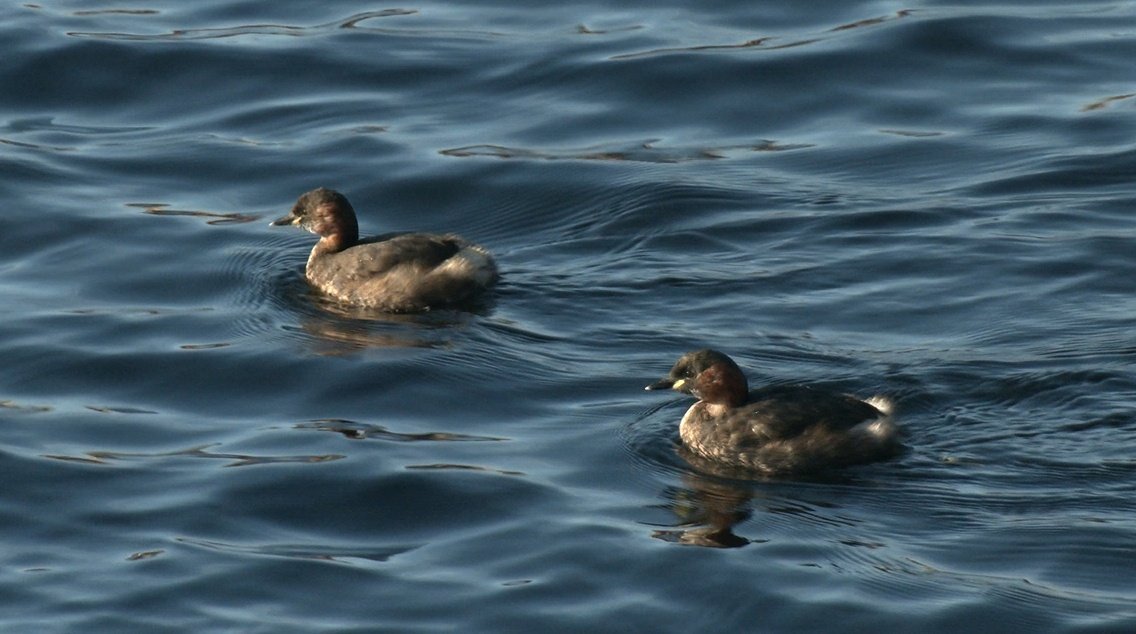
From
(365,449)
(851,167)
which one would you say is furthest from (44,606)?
(851,167)

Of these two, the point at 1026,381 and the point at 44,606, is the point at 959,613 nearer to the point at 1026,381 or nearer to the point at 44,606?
the point at 1026,381

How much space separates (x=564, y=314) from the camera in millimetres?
13078

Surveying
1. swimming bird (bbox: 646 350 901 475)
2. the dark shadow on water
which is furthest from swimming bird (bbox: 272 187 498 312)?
swimming bird (bbox: 646 350 901 475)

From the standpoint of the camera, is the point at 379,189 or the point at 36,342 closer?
the point at 36,342

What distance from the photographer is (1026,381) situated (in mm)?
11633

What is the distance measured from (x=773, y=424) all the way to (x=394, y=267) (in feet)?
11.7

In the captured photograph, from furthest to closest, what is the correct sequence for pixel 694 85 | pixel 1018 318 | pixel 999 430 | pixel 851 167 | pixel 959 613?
1. pixel 694 85
2. pixel 851 167
3. pixel 1018 318
4. pixel 999 430
5. pixel 959 613

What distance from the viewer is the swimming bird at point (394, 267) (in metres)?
13.4

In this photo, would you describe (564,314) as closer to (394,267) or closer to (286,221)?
(394,267)

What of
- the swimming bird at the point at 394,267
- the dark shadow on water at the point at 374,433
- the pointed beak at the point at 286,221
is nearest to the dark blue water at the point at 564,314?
the dark shadow on water at the point at 374,433

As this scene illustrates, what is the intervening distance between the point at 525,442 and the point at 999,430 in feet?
8.13

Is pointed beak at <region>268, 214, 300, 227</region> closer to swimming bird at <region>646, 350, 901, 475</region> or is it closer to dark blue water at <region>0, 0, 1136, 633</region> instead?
dark blue water at <region>0, 0, 1136, 633</region>

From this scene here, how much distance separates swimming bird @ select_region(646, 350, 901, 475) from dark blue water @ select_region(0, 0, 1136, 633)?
0.16 meters

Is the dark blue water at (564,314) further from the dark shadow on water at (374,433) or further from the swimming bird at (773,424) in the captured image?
the swimming bird at (773,424)
